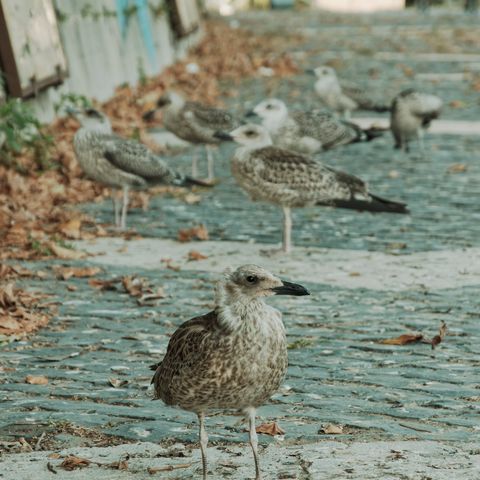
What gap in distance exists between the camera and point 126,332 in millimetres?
7062

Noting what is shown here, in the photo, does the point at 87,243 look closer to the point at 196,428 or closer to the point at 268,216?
the point at 268,216

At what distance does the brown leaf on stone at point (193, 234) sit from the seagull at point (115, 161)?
59 centimetres

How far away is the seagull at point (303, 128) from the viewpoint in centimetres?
1170

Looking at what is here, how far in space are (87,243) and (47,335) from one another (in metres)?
2.58

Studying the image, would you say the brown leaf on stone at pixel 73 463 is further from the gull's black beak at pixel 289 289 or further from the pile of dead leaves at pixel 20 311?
the pile of dead leaves at pixel 20 311

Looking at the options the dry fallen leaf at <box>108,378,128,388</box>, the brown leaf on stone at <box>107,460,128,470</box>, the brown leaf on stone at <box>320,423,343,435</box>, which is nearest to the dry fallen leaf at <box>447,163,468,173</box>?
the dry fallen leaf at <box>108,378,128,388</box>

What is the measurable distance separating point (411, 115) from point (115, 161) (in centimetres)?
497

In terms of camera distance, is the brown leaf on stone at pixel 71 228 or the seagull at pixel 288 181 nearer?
the seagull at pixel 288 181

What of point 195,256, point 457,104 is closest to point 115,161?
point 195,256

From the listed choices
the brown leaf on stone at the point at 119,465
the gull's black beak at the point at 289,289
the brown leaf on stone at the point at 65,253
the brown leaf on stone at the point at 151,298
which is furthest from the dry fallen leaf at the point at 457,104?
the brown leaf on stone at the point at 119,465

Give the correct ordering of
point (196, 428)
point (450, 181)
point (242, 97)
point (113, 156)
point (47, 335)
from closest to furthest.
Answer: point (196, 428) < point (47, 335) < point (113, 156) < point (450, 181) < point (242, 97)

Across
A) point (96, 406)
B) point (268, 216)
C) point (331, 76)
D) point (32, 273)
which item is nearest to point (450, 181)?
point (268, 216)

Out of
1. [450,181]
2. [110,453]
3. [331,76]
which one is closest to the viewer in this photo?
[110,453]

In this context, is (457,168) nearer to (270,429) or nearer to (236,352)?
(270,429)
